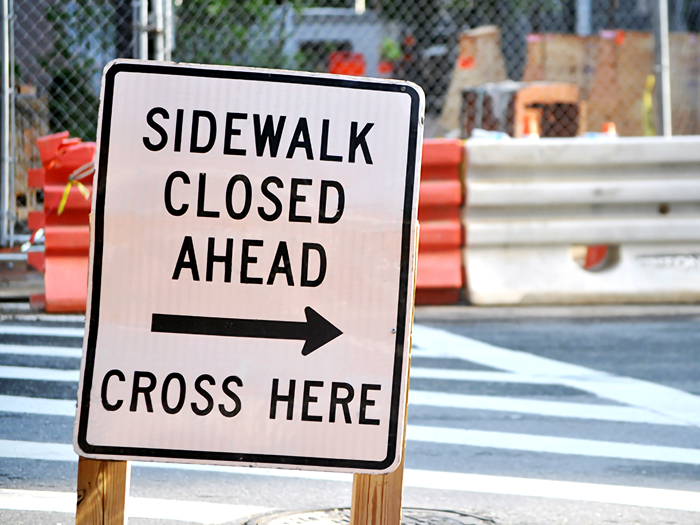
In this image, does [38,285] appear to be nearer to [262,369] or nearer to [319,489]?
[319,489]

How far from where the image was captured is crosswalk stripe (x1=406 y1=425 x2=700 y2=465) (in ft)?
15.6

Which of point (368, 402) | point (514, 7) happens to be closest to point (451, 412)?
point (368, 402)

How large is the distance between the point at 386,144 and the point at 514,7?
2269 cm

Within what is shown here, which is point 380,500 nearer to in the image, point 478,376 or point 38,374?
point 478,376

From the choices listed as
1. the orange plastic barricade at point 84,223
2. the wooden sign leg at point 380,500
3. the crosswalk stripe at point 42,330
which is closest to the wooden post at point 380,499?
the wooden sign leg at point 380,500

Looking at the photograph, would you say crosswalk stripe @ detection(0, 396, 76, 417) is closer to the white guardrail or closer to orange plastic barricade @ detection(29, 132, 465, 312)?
orange plastic barricade @ detection(29, 132, 465, 312)

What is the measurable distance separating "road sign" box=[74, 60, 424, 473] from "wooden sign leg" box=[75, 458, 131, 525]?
0.13 ft

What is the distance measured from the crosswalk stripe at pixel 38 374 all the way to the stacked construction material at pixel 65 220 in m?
1.87

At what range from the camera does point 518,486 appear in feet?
14.0

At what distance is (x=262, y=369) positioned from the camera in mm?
2564

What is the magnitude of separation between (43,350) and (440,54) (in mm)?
22560

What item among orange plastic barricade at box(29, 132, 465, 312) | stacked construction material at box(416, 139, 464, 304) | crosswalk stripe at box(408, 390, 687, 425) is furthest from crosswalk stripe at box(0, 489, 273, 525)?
stacked construction material at box(416, 139, 464, 304)

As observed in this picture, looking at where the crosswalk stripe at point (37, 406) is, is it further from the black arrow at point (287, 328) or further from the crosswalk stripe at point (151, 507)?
the black arrow at point (287, 328)

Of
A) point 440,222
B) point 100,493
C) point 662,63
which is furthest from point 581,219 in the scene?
point 100,493
